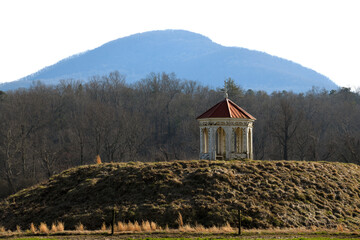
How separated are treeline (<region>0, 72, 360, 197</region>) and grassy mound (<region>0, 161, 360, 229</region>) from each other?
1036 inches

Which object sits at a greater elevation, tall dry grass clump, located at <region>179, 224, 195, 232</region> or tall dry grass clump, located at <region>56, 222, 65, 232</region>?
tall dry grass clump, located at <region>179, 224, 195, 232</region>

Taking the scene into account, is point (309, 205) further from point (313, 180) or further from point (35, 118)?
point (35, 118)

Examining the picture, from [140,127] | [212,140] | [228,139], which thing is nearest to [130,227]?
[212,140]

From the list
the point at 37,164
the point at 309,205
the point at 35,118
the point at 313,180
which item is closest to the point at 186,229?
the point at 309,205

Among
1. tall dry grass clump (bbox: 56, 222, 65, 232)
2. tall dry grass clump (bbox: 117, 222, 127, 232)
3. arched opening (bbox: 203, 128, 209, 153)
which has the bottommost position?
tall dry grass clump (bbox: 56, 222, 65, 232)

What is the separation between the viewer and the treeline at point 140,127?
6059 centimetres

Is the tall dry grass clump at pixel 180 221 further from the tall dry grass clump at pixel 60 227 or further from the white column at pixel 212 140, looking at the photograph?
the white column at pixel 212 140

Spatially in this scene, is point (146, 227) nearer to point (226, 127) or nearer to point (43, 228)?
point (43, 228)

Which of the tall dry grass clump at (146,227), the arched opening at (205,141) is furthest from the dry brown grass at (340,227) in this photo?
the arched opening at (205,141)

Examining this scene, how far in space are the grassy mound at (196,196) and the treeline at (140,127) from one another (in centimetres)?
2631

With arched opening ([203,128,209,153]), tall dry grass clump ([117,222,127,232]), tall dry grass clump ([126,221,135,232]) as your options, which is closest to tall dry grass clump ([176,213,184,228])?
tall dry grass clump ([126,221,135,232])

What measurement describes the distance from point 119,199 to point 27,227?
4918 millimetres

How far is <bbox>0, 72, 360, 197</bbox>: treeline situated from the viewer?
6059cm

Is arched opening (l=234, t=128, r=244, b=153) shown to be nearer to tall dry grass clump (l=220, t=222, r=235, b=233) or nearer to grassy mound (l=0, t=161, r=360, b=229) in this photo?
grassy mound (l=0, t=161, r=360, b=229)
